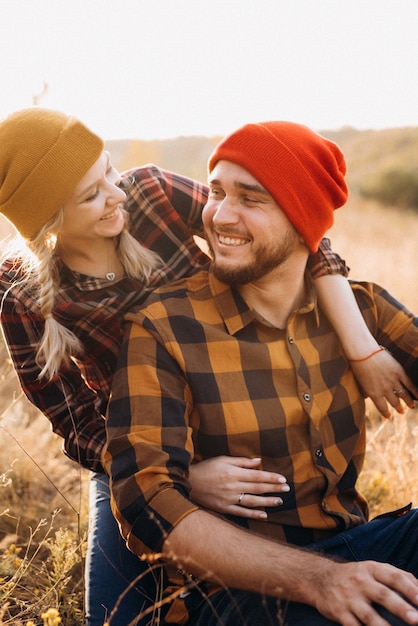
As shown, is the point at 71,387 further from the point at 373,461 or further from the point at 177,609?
the point at 373,461

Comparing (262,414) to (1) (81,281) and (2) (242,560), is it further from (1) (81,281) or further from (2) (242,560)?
(1) (81,281)

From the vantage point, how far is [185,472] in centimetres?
225

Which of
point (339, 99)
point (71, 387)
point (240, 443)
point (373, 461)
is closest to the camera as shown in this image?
point (240, 443)

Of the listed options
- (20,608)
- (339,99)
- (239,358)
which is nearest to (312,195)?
(239,358)

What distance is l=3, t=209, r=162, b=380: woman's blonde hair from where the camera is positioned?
2.60 meters

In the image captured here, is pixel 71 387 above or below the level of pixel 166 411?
below

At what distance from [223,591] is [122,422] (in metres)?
0.63

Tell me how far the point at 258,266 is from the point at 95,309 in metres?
0.67

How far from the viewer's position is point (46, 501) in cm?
371

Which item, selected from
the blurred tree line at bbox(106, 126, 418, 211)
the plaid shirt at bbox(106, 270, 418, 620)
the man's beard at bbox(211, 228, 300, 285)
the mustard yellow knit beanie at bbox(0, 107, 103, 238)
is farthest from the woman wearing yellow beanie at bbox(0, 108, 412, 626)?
the blurred tree line at bbox(106, 126, 418, 211)

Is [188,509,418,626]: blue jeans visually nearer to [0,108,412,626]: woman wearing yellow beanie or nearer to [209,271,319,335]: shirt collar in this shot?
[0,108,412,626]: woman wearing yellow beanie

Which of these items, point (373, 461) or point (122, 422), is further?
point (373, 461)

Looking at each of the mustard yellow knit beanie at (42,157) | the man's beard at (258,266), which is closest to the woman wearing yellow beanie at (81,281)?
the mustard yellow knit beanie at (42,157)

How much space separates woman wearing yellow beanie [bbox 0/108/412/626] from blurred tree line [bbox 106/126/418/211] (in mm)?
17845
